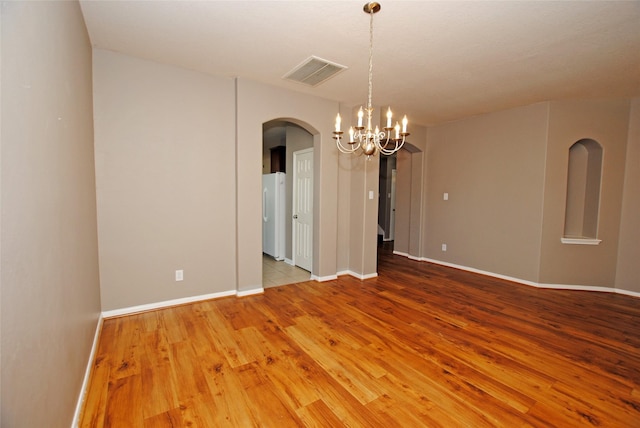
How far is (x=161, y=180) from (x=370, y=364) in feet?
9.05

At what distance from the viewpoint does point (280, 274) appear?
15.5 ft

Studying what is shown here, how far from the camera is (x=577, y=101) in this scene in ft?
13.3

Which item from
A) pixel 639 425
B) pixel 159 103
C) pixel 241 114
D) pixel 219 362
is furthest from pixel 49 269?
pixel 639 425

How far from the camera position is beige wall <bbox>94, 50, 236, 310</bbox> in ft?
9.50

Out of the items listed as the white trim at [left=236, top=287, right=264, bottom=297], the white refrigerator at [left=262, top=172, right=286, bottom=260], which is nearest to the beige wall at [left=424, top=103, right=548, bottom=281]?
the white refrigerator at [left=262, top=172, right=286, bottom=260]

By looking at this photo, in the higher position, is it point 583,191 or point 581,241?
point 583,191

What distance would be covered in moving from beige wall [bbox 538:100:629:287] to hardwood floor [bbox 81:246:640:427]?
0.66m

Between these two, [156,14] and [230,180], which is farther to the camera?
[230,180]

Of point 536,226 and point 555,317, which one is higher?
point 536,226

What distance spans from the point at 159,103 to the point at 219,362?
266 centimetres

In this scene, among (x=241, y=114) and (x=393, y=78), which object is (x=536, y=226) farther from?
(x=241, y=114)

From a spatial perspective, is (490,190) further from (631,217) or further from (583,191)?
(631,217)

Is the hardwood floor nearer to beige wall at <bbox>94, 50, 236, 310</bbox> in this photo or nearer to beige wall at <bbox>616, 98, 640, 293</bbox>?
beige wall at <bbox>94, 50, 236, 310</bbox>

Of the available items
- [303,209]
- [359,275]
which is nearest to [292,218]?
[303,209]
